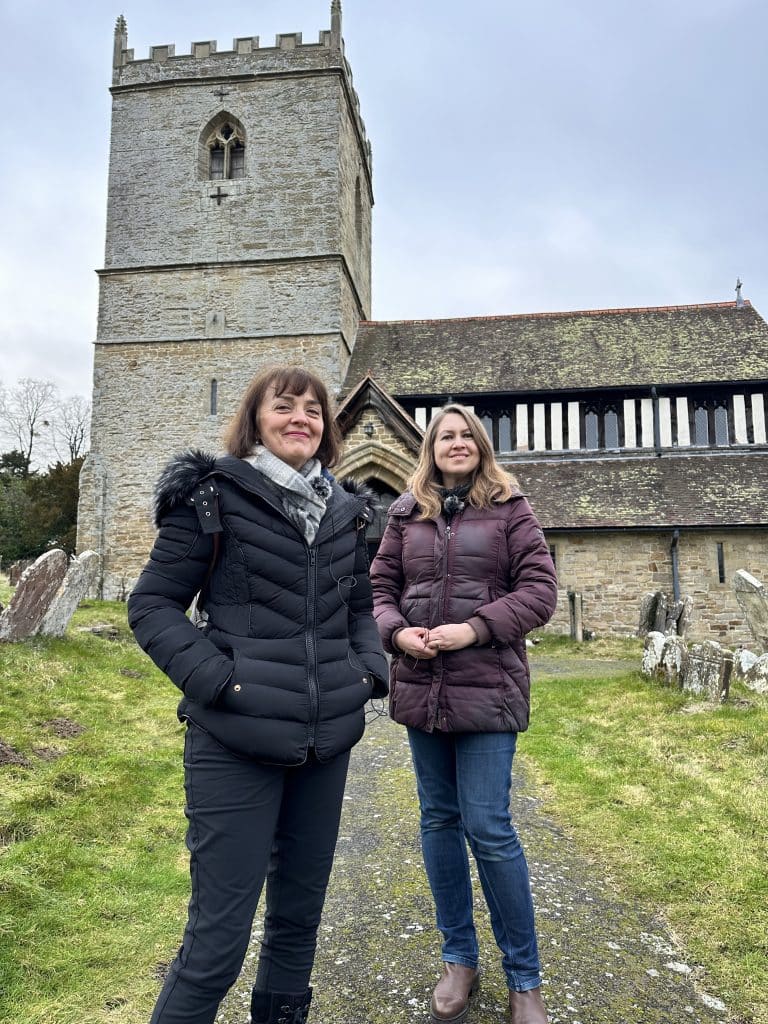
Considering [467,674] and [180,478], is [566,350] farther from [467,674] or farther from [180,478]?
[180,478]

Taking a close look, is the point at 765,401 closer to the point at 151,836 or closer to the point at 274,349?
the point at 274,349

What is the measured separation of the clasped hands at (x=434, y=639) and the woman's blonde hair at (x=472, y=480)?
481 mm

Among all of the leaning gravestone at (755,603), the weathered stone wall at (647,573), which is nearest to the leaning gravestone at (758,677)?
the leaning gravestone at (755,603)

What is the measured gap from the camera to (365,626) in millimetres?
2525

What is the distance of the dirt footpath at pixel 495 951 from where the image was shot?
2.56 meters

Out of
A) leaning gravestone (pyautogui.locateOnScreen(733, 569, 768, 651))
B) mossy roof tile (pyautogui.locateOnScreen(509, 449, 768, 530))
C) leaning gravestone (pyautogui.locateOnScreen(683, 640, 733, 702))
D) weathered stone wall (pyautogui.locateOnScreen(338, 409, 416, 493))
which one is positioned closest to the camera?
leaning gravestone (pyautogui.locateOnScreen(683, 640, 733, 702))

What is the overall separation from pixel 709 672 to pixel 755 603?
2757 millimetres

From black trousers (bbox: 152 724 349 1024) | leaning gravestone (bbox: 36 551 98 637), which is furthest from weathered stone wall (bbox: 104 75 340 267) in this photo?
black trousers (bbox: 152 724 349 1024)

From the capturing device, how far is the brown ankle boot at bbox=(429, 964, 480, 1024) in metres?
2.47

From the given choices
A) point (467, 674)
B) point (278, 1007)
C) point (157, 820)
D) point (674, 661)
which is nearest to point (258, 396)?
point (467, 674)

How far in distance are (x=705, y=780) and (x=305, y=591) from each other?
411cm

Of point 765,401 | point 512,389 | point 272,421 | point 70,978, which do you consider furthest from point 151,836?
point 765,401

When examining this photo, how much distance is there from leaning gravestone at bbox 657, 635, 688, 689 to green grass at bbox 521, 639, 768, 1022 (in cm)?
20

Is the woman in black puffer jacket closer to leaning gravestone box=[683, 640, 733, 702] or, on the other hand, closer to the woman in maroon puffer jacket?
the woman in maroon puffer jacket
